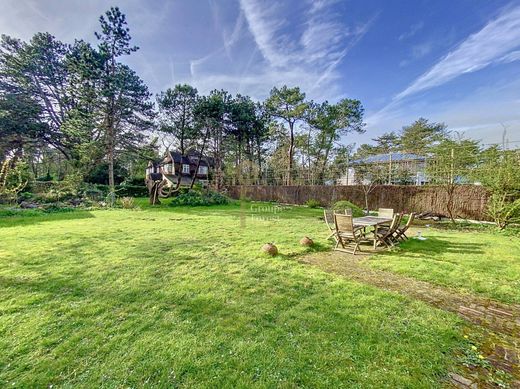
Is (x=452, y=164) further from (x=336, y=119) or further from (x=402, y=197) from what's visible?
(x=336, y=119)

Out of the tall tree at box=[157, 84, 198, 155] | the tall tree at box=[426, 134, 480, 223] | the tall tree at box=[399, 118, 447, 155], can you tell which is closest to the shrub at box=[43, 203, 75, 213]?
the tall tree at box=[157, 84, 198, 155]

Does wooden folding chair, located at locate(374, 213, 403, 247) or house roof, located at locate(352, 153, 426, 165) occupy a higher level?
house roof, located at locate(352, 153, 426, 165)

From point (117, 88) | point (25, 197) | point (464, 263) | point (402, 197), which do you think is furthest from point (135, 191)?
point (464, 263)

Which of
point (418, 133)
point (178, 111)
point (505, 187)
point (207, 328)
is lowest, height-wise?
point (207, 328)

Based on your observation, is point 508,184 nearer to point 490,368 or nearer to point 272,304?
point 490,368

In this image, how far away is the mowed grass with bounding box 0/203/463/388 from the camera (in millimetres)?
1856

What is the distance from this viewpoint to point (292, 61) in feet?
39.7

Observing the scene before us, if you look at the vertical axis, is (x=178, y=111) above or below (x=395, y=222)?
above

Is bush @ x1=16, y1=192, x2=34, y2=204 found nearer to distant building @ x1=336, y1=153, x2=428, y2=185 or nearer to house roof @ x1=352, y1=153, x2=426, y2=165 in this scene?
distant building @ x1=336, y1=153, x2=428, y2=185

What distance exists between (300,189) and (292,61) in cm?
938

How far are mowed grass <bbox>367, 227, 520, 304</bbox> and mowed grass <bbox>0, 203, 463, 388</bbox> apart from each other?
1299 mm

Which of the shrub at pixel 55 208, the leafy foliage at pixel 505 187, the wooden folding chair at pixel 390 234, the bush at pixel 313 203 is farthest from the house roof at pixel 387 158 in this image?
the shrub at pixel 55 208

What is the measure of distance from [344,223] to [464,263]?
2421mm

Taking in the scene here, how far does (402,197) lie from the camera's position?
12.6 m
